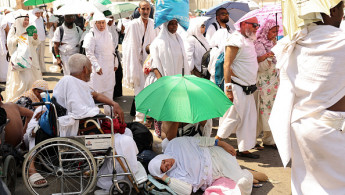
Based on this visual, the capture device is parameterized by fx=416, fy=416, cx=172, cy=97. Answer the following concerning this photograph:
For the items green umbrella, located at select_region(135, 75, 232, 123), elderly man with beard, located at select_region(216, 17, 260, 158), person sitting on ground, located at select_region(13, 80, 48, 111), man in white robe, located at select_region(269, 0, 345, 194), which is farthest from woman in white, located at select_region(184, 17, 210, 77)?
man in white robe, located at select_region(269, 0, 345, 194)

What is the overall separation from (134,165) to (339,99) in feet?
7.28

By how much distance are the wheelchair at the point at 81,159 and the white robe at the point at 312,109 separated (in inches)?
64.1

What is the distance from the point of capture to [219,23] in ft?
26.7

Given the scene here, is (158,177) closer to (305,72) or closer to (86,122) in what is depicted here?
(86,122)

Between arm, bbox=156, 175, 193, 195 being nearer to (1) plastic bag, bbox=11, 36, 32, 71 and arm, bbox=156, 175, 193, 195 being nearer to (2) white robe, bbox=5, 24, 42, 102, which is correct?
(1) plastic bag, bbox=11, 36, 32, 71

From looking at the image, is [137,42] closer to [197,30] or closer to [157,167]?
[197,30]

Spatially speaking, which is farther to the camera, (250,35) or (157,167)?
(250,35)

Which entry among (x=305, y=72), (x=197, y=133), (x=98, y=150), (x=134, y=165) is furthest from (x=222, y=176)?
(x=305, y=72)

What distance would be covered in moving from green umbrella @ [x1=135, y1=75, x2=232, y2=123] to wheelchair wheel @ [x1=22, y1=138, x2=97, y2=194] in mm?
746

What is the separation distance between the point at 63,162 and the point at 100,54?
11.3 ft

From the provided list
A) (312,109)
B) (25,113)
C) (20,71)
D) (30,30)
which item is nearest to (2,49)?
(30,30)

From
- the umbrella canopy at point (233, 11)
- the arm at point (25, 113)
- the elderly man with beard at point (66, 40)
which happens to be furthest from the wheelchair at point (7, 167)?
the umbrella canopy at point (233, 11)

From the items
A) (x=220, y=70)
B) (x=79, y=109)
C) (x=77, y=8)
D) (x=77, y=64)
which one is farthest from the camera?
(x=77, y=8)

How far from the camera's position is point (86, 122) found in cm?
426
